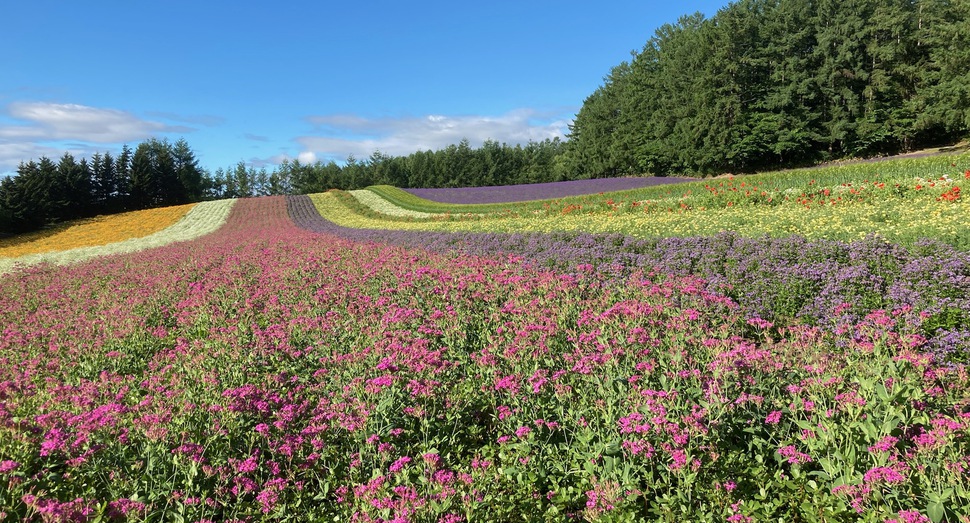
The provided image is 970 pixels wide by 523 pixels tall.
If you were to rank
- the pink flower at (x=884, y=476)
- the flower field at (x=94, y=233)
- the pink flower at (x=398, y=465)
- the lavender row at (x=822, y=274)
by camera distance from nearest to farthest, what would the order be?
the pink flower at (x=884, y=476)
the pink flower at (x=398, y=465)
the lavender row at (x=822, y=274)
the flower field at (x=94, y=233)

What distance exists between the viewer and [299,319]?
5.97 m

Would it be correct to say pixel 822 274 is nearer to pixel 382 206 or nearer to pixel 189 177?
pixel 382 206

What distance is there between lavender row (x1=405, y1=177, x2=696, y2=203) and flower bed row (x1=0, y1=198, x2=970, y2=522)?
32229 mm

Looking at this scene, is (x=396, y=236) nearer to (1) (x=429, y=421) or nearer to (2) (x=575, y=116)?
(1) (x=429, y=421)

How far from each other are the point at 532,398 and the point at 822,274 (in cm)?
484

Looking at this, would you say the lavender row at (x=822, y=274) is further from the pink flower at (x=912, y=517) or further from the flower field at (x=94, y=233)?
the flower field at (x=94, y=233)

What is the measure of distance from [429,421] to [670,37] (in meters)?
70.5

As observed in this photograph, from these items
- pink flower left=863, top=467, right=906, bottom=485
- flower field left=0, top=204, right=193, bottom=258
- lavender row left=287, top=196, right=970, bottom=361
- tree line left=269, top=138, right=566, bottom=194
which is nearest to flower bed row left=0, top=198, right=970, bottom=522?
pink flower left=863, top=467, right=906, bottom=485

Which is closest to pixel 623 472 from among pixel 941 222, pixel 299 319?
pixel 299 319

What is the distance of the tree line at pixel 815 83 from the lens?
123ft

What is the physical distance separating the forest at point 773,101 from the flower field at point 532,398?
4092cm

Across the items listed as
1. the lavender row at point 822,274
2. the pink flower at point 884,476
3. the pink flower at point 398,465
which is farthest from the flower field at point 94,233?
the pink flower at point 884,476

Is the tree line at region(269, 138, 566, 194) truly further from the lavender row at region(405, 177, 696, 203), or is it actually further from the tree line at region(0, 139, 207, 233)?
the lavender row at region(405, 177, 696, 203)

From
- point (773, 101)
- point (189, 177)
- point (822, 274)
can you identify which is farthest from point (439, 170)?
point (822, 274)
